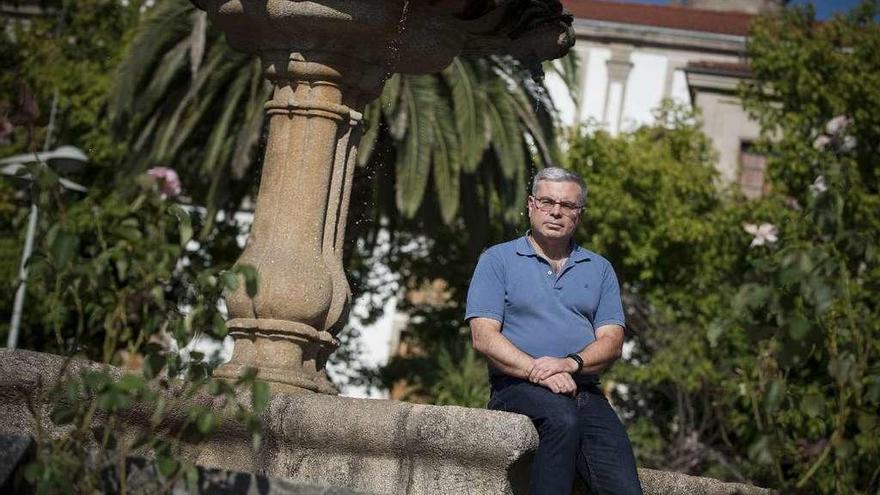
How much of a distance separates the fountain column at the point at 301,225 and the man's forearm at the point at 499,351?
0.99 meters

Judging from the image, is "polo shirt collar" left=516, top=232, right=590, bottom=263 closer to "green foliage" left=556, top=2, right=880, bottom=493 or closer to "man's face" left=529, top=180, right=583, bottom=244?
"man's face" left=529, top=180, right=583, bottom=244

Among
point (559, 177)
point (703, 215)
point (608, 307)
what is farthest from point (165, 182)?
point (703, 215)

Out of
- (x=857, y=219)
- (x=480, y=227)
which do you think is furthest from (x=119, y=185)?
(x=857, y=219)

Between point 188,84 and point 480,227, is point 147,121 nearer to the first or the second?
point 188,84

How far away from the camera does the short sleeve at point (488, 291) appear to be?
5867 millimetres

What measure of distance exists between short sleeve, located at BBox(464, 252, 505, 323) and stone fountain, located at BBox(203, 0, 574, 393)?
0.97 m

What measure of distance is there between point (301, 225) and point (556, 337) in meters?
1.44

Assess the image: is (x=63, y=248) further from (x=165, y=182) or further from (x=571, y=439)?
(x=571, y=439)

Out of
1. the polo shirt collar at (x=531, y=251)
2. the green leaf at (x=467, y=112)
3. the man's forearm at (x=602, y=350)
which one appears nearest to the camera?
the man's forearm at (x=602, y=350)

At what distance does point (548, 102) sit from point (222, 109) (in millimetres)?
3702

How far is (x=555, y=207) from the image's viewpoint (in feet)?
19.9

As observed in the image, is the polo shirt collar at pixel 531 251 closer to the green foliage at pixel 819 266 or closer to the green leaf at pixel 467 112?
the green foliage at pixel 819 266

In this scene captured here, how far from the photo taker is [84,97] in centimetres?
2908

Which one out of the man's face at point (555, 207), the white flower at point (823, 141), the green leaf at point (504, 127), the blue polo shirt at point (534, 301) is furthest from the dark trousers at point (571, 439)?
the green leaf at point (504, 127)
